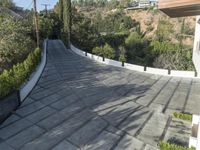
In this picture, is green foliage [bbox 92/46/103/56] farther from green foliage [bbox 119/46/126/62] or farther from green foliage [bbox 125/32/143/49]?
green foliage [bbox 125/32/143/49]

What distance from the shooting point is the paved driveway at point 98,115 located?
9344mm

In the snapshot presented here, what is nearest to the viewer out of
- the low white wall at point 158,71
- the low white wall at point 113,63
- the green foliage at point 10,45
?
the green foliage at point 10,45

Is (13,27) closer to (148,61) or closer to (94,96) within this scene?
(94,96)

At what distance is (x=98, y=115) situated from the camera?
11.9 metres

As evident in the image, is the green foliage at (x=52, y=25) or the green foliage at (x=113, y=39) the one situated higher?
the green foliage at (x=52, y=25)

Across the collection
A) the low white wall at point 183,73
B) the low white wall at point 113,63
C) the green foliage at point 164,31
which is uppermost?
the green foliage at point 164,31

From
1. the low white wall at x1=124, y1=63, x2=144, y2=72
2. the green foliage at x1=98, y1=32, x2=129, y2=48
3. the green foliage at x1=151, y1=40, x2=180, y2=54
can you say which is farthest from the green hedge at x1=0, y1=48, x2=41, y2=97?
the green foliage at x1=151, y1=40, x2=180, y2=54

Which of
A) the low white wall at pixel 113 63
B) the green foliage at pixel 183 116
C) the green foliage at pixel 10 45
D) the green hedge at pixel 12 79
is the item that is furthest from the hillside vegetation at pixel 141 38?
the green hedge at pixel 12 79

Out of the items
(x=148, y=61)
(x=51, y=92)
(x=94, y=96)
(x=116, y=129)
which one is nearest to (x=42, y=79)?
(x=51, y=92)

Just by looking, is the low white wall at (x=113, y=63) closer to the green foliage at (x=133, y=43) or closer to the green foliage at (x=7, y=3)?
the green foliage at (x=133, y=43)

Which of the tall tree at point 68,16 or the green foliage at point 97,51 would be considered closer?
the green foliage at point 97,51

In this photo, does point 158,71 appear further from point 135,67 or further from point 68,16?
point 68,16

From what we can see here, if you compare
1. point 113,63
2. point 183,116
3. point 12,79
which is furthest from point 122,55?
point 12,79

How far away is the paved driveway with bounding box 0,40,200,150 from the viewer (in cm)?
934
